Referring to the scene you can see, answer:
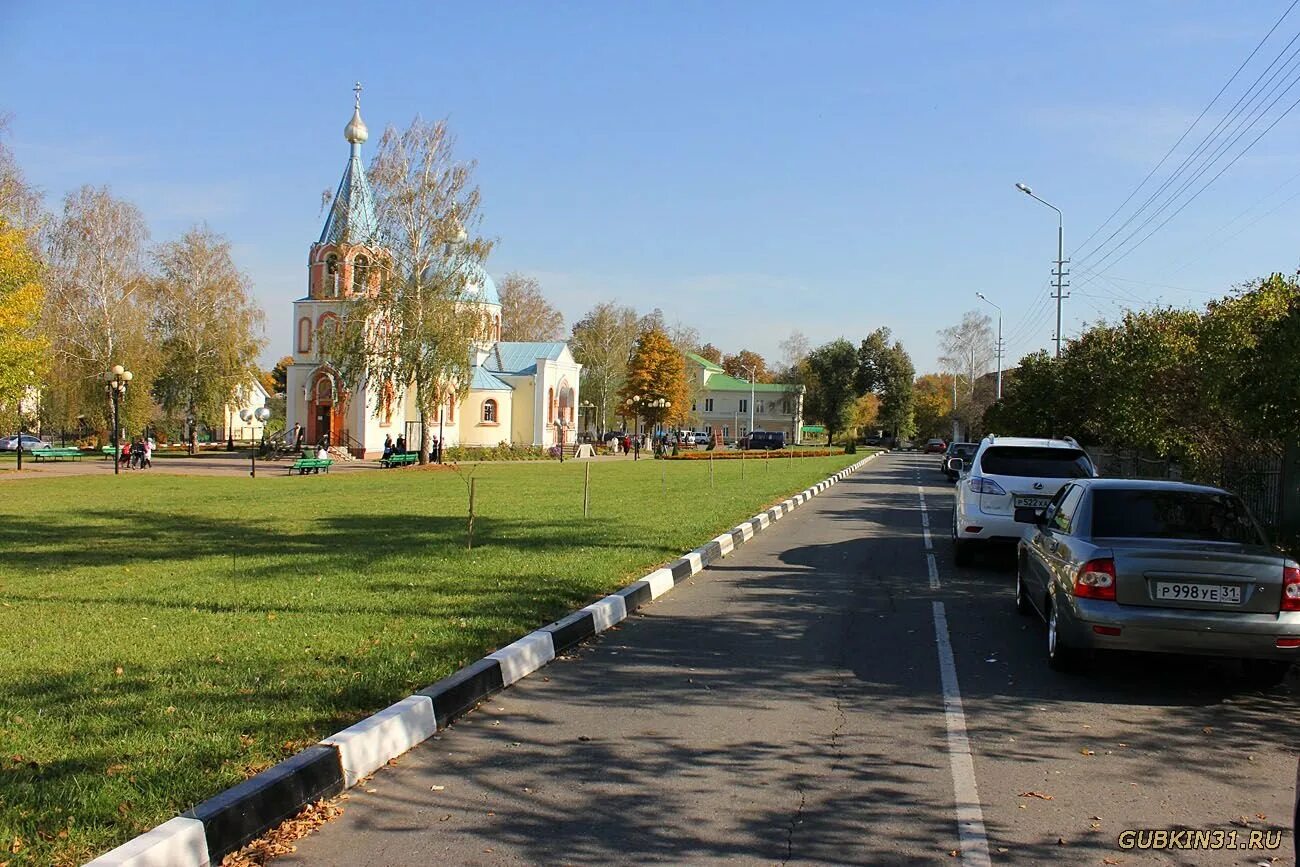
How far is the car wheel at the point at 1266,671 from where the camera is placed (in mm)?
7086

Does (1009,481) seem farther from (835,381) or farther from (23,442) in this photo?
(835,381)

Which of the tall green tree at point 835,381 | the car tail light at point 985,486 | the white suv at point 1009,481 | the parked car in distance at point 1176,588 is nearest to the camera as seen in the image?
the parked car in distance at point 1176,588

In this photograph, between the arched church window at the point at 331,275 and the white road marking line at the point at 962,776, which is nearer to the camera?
the white road marking line at the point at 962,776

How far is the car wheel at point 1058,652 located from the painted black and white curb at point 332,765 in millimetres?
3671

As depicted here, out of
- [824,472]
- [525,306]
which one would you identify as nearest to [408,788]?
[824,472]

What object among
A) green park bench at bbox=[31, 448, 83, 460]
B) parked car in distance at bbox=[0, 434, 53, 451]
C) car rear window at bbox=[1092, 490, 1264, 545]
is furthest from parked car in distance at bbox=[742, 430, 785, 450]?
car rear window at bbox=[1092, 490, 1264, 545]

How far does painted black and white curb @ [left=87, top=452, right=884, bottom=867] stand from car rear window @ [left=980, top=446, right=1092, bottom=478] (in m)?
6.76

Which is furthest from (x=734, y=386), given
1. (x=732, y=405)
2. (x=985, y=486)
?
(x=985, y=486)

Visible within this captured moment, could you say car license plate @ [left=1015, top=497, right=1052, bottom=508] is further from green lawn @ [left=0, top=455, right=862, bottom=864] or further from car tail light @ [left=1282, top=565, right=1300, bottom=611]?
car tail light @ [left=1282, top=565, right=1300, bottom=611]

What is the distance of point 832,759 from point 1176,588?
2888 mm

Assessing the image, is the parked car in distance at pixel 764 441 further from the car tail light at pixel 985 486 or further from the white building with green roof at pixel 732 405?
the car tail light at pixel 985 486

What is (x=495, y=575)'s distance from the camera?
1098cm

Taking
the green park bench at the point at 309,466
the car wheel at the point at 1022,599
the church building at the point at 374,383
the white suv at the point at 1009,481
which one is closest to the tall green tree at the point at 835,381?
the church building at the point at 374,383

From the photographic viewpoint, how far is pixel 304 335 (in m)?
56.6
